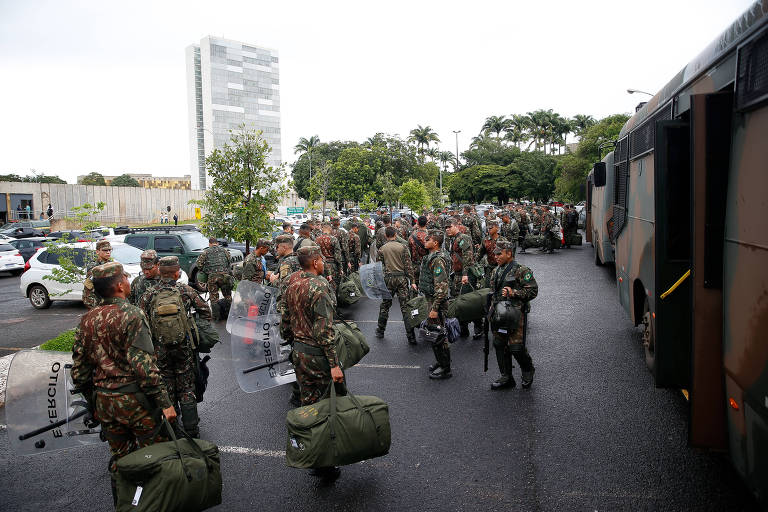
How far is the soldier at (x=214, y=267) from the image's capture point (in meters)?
10.7

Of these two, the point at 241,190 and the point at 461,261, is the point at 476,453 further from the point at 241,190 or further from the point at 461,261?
the point at 241,190

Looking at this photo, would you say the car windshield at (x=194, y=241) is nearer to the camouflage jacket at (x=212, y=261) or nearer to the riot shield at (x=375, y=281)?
the camouflage jacket at (x=212, y=261)

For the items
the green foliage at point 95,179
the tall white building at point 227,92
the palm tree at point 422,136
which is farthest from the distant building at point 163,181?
the palm tree at point 422,136

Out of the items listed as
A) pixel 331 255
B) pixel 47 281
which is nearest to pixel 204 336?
pixel 331 255

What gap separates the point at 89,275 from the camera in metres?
7.47

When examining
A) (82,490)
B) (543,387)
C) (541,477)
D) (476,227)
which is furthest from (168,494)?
(476,227)

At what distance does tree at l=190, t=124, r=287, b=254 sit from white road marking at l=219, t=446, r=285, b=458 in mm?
7401

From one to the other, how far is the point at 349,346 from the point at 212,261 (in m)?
6.64

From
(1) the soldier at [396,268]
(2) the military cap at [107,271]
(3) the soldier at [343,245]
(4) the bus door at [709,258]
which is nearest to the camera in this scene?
(4) the bus door at [709,258]

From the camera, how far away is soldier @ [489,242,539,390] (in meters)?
6.09

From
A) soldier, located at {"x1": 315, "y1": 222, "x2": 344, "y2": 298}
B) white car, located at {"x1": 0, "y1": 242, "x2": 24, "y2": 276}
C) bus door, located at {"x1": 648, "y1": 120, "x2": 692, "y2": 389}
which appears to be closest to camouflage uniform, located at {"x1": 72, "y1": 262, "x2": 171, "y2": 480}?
bus door, located at {"x1": 648, "y1": 120, "x2": 692, "y2": 389}

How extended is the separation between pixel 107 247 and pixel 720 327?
8205 mm

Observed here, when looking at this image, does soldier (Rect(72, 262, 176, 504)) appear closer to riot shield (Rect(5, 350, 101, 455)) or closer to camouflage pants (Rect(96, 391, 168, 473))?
camouflage pants (Rect(96, 391, 168, 473))

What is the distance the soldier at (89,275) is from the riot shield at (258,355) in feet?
5.00
